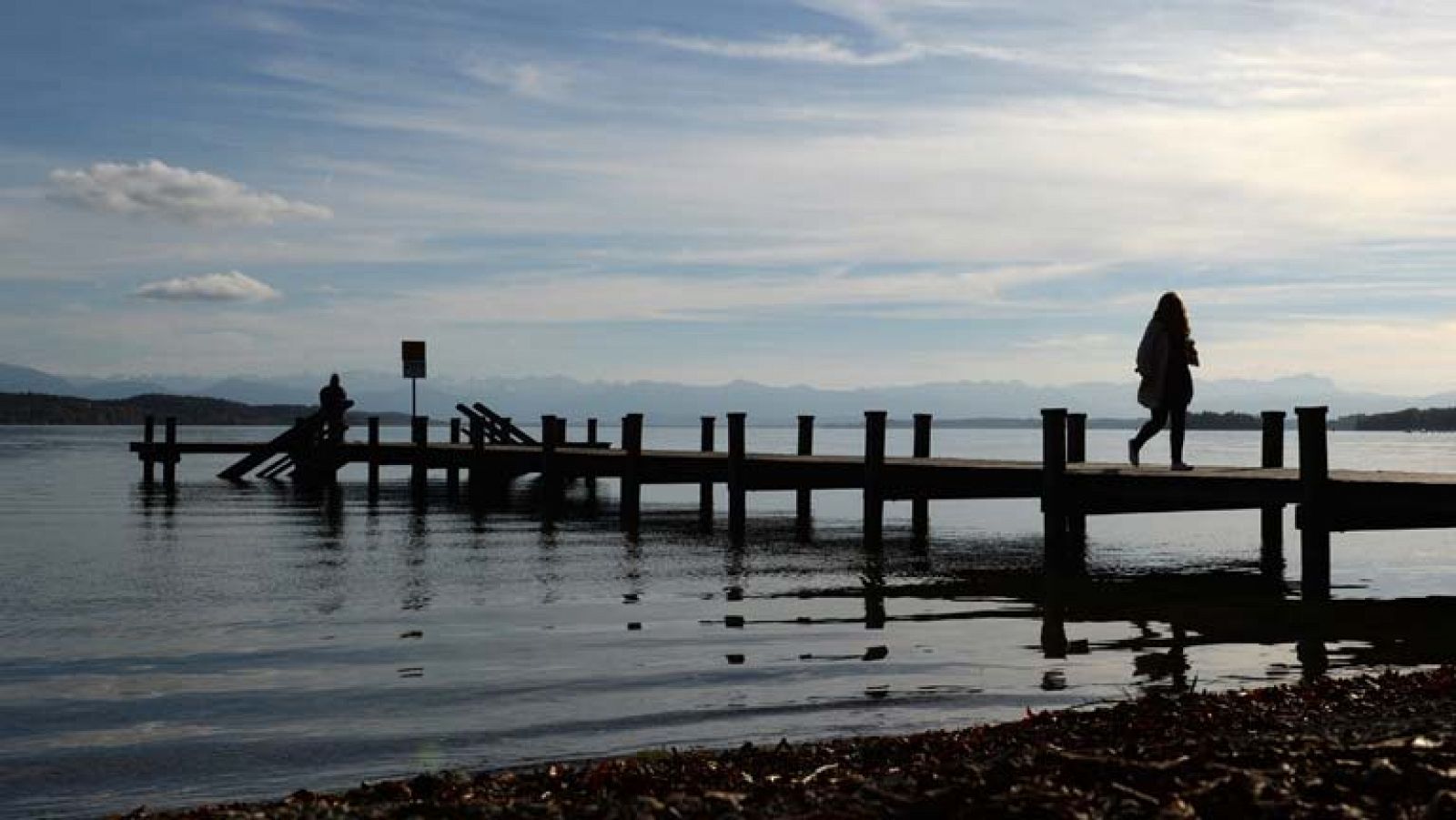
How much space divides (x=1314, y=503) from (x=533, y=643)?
8.21 m

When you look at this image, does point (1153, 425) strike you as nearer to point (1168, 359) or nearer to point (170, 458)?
point (1168, 359)

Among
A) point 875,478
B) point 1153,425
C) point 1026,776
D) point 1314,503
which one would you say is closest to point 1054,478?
point 1153,425

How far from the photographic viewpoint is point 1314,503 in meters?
15.1

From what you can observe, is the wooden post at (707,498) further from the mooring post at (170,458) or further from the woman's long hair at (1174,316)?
the mooring post at (170,458)

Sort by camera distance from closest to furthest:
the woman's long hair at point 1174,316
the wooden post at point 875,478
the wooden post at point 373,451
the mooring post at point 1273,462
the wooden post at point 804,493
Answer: the woman's long hair at point 1174,316
the mooring post at point 1273,462
the wooden post at point 875,478
the wooden post at point 804,493
the wooden post at point 373,451

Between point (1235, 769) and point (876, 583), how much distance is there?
1117 cm

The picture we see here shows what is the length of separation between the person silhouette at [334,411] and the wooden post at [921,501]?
17.5 m

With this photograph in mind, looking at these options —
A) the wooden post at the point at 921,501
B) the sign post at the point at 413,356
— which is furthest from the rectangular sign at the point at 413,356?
the wooden post at the point at 921,501

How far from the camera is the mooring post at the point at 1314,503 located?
15.0 meters

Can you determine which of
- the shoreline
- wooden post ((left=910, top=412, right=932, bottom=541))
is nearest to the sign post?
wooden post ((left=910, top=412, right=932, bottom=541))

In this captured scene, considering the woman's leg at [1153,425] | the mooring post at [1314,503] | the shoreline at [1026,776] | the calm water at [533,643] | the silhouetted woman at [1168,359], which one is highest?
the silhouetted woman at [1168,359]

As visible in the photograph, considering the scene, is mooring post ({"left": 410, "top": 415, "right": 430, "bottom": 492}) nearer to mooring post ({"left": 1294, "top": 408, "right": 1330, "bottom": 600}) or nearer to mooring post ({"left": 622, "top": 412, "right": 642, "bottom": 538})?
mooring post ({"left": 622, "top": 412, "right": 642, "bottom": 538})

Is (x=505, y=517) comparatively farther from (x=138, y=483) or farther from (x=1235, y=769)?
(x=1235, y=769)

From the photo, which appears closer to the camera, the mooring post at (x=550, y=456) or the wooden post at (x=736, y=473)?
the wooden post at (x=736, y=473)
